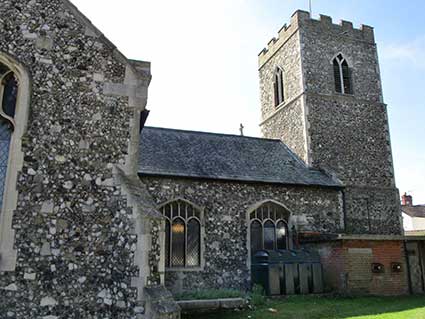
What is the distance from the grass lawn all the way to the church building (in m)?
1.24

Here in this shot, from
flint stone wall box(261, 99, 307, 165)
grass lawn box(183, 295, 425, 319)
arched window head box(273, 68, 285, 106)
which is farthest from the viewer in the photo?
arched window head box(273, 68, 285, 106)

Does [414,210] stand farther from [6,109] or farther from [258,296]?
[6,109]

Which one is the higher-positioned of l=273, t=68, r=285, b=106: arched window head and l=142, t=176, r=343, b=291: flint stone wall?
l=273, t=68, r=285, b=106: arched window head

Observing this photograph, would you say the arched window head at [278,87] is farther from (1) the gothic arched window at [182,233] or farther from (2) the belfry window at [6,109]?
(2) the belfry window at [6,109]

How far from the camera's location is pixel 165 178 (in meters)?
13.6

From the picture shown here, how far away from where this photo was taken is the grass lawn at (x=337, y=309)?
9195 mm

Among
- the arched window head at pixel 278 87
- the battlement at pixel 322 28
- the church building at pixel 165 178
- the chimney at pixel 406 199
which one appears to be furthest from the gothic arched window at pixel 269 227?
the chimney at pixel 406 199

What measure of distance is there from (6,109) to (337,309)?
353 inches

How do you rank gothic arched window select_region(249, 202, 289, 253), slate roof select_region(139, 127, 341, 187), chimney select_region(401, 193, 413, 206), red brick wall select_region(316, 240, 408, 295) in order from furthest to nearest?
chimney select_region(401, 193, 413, 206)
gothic arched window select_region(249, 202, 289, 253)
slate roof select_region(139, 127, 341, 187)
red brick wall select_region(316, 240, 408, 295)

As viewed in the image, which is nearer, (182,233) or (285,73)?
(182,233)

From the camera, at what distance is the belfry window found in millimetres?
7387

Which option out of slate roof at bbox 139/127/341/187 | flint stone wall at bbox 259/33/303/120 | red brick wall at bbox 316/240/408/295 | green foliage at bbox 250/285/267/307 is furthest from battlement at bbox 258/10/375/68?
green foliage at bbox 250/285/267/307

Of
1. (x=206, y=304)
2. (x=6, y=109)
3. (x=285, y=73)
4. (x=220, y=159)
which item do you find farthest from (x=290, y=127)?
(x=6, y=109)

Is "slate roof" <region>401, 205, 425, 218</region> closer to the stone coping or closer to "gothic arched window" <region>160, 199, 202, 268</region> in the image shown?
"gothic arched window" <region>160, 199, 202, 268</region>
